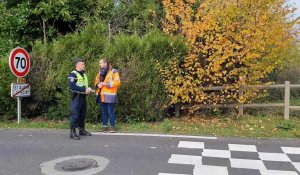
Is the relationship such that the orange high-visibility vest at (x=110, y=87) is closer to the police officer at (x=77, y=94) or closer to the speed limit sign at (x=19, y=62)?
the police officer at (x=77, y=94)

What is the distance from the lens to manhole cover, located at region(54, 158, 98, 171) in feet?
18.4

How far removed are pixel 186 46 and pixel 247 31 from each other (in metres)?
1.71

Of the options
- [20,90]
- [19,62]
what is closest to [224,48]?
[19,62]

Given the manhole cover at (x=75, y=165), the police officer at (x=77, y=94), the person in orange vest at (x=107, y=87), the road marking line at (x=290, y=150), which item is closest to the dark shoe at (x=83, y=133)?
the police officer at (x=77, y=94)

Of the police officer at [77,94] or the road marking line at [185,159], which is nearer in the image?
the road marking line at [185,159]

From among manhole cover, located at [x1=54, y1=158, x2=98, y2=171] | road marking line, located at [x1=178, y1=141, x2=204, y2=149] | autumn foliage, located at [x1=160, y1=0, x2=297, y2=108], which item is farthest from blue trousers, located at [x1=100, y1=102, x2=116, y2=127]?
manhole cover, located at [x1=54, y1=158, x2=98, y2=171]

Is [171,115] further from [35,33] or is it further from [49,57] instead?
[35,33]

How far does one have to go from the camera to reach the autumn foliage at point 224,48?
370 inches

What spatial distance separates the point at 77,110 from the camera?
7.80 metres

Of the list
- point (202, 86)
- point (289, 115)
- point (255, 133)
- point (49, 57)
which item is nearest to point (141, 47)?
point (202, 86)

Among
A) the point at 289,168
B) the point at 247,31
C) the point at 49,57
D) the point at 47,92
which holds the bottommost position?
the point at 289,168

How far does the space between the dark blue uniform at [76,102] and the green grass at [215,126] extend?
35.8 inches

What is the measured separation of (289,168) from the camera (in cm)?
575

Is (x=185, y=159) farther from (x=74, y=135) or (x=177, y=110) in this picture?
(x=177, y=110)
